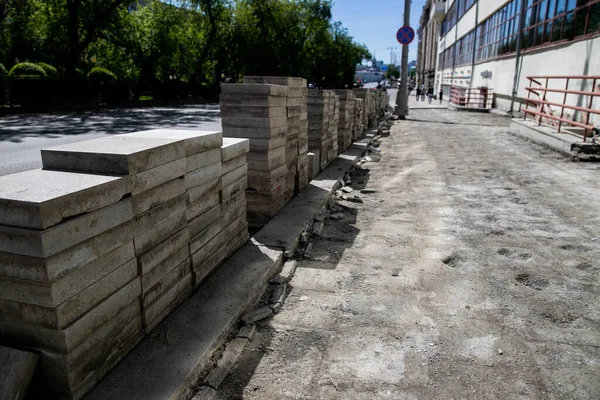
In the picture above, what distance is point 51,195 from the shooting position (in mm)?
1865

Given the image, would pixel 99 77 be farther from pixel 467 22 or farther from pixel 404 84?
pixel 467 22

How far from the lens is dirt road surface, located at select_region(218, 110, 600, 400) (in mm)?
2582

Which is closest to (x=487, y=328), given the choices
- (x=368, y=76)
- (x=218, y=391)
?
(x=218, y=391)

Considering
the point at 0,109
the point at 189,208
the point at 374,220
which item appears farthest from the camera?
the point at 0,109

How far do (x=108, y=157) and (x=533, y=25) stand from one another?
78.5ft

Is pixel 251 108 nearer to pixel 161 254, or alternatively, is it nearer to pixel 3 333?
pixel 161 254

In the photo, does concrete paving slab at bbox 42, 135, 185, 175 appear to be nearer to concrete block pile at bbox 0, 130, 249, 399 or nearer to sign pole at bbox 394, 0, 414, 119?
concrete block pile at bbox 0, 130, 249, 399

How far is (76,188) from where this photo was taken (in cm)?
198

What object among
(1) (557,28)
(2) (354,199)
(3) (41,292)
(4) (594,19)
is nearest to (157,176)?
(3) (41,292)

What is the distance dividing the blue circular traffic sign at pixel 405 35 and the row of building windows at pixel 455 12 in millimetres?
19666

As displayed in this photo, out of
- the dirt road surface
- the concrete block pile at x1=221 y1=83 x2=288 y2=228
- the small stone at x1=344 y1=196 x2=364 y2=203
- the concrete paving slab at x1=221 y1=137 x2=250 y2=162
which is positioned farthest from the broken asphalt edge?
the small stone at x1=344 y1=196 x2=364 y2=203

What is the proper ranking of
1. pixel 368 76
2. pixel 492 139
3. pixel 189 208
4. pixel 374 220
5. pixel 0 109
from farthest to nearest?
pixel 368 76, pixel 0 109, pixel 492 139, pixel 374 220, pixel 189 208

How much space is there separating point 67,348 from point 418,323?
90.3 inches

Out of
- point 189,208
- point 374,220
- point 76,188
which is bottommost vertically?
point 374,220
